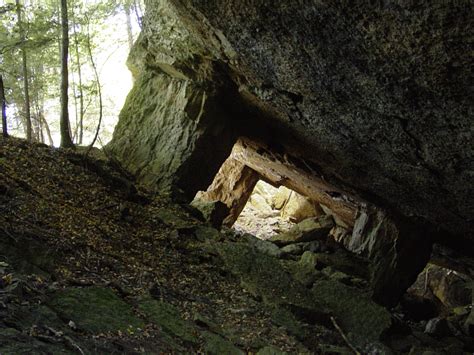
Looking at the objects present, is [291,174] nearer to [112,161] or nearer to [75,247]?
[112,161]


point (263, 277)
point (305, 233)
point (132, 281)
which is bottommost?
point (132, 281)

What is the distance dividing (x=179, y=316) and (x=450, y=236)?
9238 millimetres

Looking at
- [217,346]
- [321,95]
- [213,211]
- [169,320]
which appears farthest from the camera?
[213,211]

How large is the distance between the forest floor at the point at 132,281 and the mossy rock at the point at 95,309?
16 millimetres

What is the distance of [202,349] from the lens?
5141 millimetres

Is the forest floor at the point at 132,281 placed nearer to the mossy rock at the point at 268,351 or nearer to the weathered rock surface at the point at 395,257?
the mossy rock at the point at 268,351

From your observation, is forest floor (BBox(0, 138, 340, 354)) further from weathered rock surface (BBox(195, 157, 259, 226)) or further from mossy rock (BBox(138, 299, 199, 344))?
weathered rock surface (BBox(195, 157, 259, 226))

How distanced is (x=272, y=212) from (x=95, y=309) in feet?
66.0

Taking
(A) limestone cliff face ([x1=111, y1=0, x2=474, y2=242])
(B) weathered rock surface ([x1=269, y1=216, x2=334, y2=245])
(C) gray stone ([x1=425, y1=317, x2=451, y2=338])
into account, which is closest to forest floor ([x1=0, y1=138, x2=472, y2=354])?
(C) gray stone ([x1=425, y1=317, x2=451, y2=338])

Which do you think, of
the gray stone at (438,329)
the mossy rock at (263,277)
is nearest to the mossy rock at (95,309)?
the mossy rock at (263,277)

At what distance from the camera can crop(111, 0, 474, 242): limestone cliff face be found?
525 centimetres

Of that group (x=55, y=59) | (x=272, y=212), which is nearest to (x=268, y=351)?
(x=55, y=59)

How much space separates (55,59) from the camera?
1828cm

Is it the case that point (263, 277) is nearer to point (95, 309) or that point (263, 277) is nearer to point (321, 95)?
point (321, 95)
